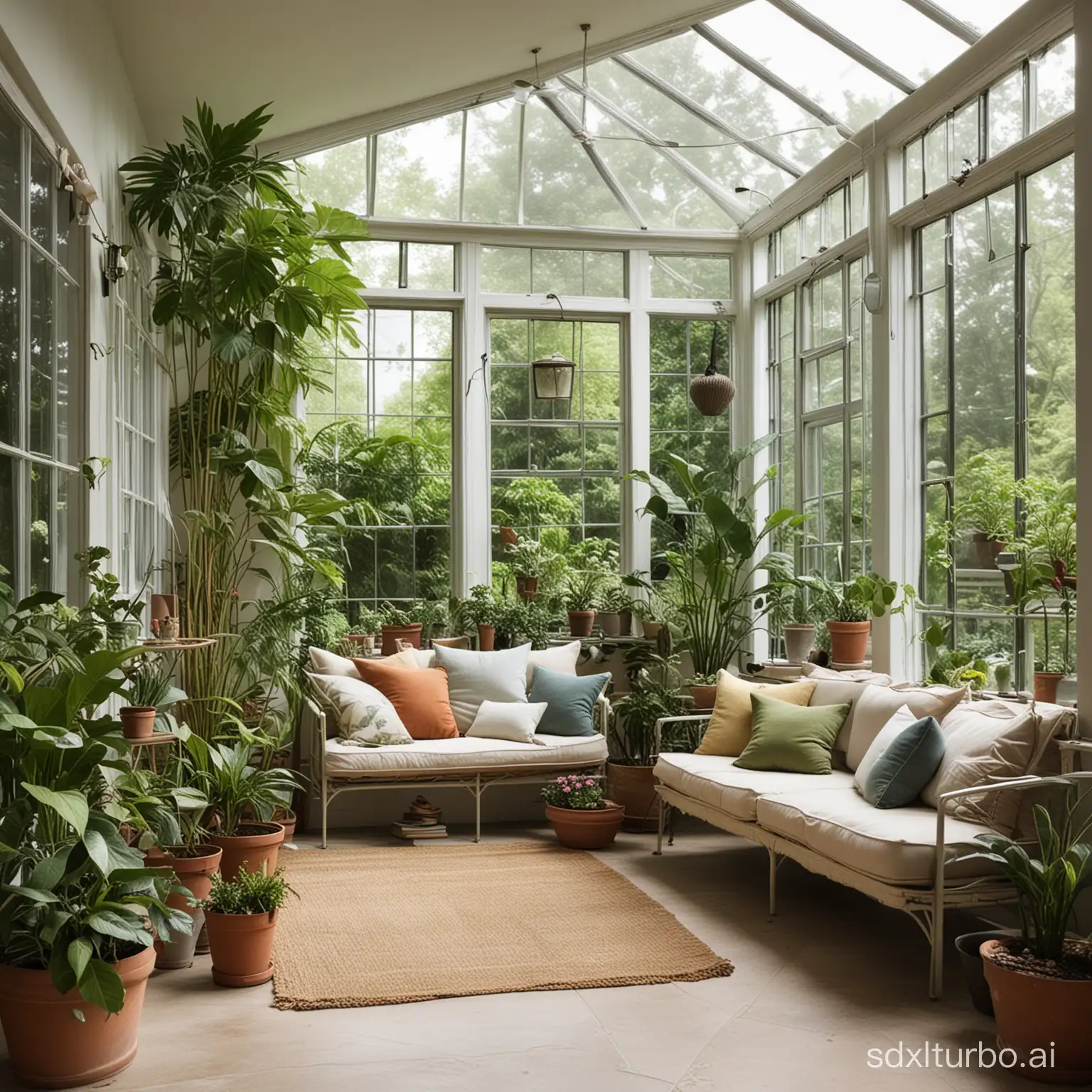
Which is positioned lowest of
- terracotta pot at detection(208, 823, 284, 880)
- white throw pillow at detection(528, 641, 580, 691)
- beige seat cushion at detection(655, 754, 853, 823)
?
terracotta pot at detection(208, 823, 284, 880)

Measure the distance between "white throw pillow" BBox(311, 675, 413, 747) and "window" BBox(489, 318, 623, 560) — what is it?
1557mm

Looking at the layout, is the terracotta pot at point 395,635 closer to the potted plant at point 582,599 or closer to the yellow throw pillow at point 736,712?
the potted plant at point 582,599

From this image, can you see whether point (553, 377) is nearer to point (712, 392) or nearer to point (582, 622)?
point (712, 392)

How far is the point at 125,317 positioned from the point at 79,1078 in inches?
130

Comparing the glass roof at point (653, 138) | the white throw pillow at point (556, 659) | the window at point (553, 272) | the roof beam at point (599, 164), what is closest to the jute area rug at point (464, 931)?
the white throw pillow at point (556, 659)

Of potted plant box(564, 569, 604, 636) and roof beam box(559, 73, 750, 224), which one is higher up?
roof beam box(559, 73, 750, 224)

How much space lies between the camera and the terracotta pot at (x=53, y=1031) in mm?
3068

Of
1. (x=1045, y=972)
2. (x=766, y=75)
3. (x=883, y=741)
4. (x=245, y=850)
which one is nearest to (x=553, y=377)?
(x=766, y=75)

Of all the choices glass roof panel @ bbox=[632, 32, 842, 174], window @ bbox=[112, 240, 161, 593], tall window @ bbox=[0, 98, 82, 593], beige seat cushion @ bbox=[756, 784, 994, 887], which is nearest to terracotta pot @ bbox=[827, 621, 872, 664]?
beige seat cushion @ bbox=[756, 784, 994, 887]

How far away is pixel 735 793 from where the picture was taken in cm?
512

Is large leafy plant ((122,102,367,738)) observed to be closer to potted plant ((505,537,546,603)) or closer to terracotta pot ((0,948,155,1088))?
potted plant ((505,537,546,603))

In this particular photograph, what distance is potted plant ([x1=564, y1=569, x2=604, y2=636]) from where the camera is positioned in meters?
7.34

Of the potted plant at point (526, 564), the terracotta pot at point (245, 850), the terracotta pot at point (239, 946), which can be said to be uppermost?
the potted plant at point (526, 564)

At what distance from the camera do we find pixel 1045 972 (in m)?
3.30
